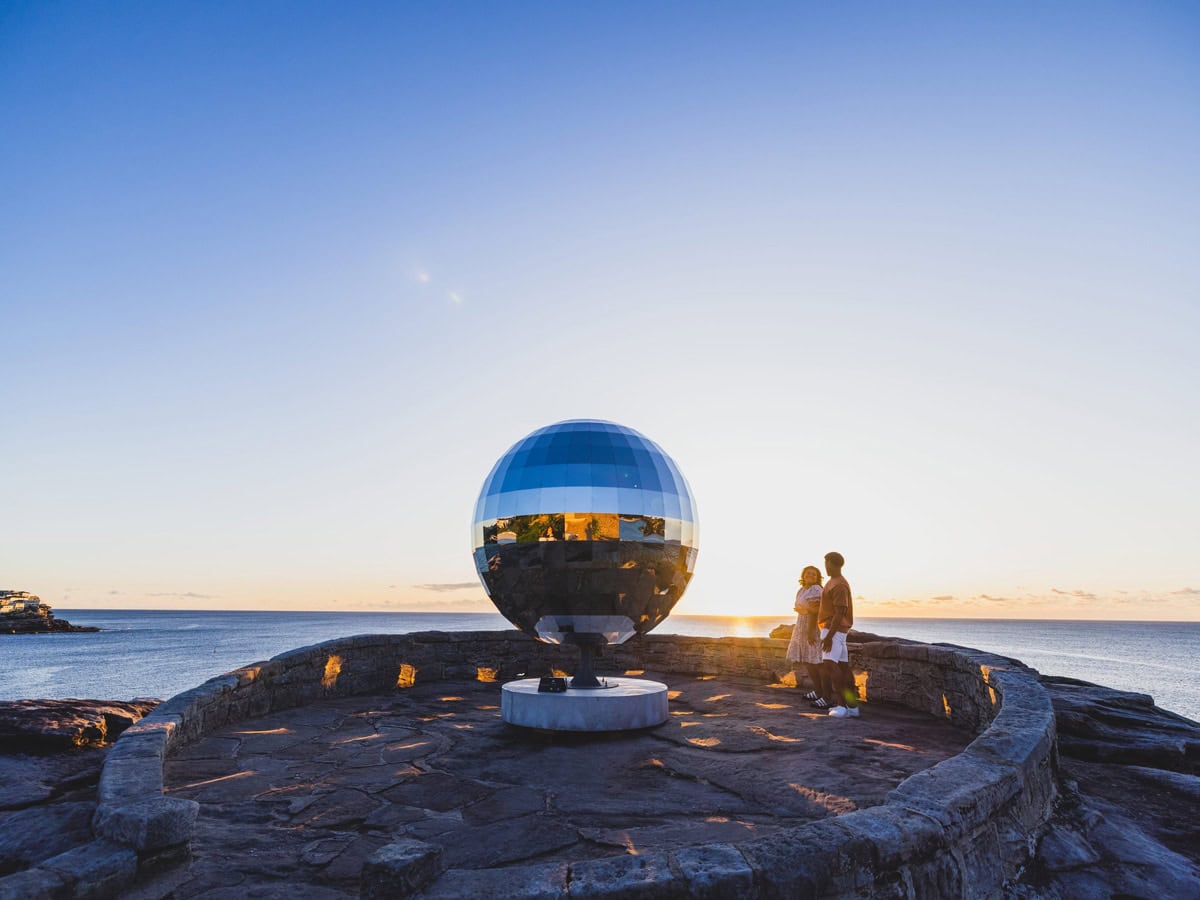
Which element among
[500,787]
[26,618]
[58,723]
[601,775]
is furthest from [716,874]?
[26,618]

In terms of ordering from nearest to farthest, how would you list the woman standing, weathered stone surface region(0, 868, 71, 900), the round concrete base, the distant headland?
weathered stone surface region(0, 868, 71, 900), the round concrete base, the woman standing, the distant headland

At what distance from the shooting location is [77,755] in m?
5.81

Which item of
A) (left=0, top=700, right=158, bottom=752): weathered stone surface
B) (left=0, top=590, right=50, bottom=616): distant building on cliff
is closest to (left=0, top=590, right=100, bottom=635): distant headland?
(left=0, top=590, right=50, bottom=616): distant building on cliff

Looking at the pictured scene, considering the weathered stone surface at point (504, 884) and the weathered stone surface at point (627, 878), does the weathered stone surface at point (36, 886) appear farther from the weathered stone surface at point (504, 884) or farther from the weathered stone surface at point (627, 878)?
the weathered stone surface at point (627, 878)

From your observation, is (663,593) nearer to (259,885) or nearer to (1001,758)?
(1001,758)

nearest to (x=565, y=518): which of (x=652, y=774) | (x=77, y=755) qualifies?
(x=652, y=774)

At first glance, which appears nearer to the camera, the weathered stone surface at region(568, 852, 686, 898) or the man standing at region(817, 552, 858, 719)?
the weathered stone surface at region(568, 852, 686, 898)

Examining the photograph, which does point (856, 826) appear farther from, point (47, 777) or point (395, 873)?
point (47, 777)

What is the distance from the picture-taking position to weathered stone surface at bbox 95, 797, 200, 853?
3305mm

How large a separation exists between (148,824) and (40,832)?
1.14m

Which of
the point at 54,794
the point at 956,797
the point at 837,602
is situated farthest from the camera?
the point at 837,602

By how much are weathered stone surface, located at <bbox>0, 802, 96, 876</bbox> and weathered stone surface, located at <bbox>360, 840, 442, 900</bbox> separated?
2370 mm

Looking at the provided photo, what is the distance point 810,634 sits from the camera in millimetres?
8422

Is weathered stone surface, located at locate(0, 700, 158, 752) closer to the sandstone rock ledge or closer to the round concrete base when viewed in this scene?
the sandstone rock ledge
